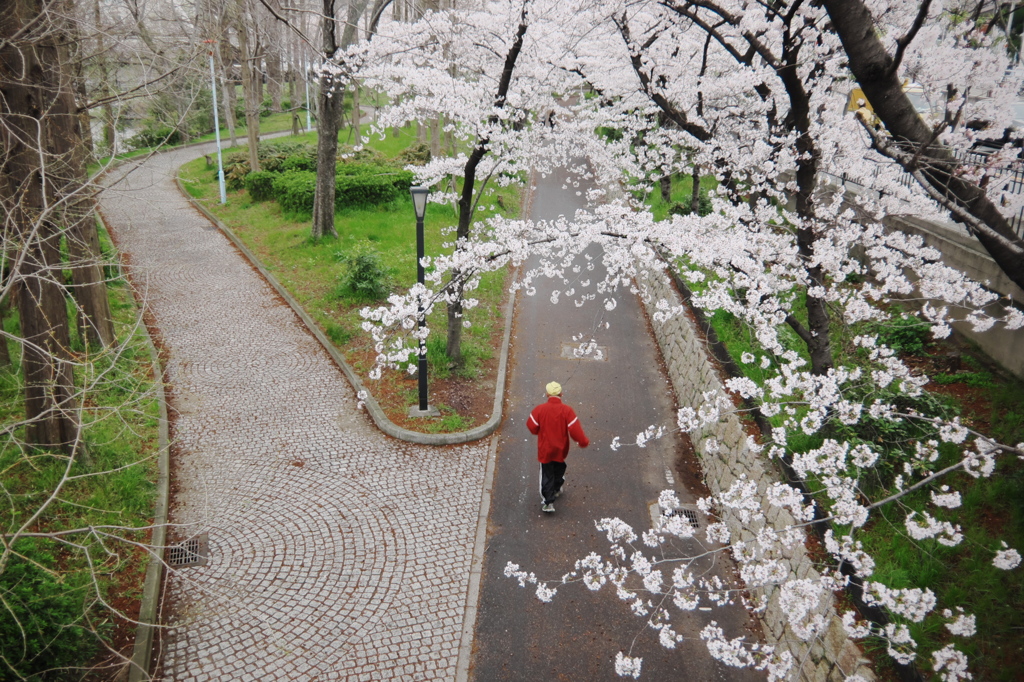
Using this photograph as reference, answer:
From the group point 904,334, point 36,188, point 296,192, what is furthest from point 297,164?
point 904,334

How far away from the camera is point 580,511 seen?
795cm

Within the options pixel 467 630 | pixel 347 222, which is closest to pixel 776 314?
pixel 467 630

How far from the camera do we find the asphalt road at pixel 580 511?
5.90m

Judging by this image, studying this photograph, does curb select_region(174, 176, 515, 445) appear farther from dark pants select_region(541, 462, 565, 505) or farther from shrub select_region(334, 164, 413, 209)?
shrub select_region(334, 164, 413, 209)

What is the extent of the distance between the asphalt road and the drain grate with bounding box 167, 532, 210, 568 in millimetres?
3287

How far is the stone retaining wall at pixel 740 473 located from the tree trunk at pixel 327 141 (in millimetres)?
8973

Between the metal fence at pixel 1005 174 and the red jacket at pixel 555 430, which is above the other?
the metal fence at pixel 1005 174

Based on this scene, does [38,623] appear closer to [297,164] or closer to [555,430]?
[555,430]

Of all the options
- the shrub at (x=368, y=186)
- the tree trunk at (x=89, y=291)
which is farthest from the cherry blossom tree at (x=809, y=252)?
the shrub at (x=368, y=186)

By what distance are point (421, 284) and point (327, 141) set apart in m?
9.31

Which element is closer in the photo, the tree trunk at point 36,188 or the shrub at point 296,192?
the tree trunk at point 36,188

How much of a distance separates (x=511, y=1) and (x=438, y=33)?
359 cm

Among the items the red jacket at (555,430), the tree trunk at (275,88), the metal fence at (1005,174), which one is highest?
the tree trunk at (275,88)

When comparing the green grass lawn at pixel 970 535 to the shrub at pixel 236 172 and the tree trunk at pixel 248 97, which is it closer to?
the tree trunk at pixel 248 97
